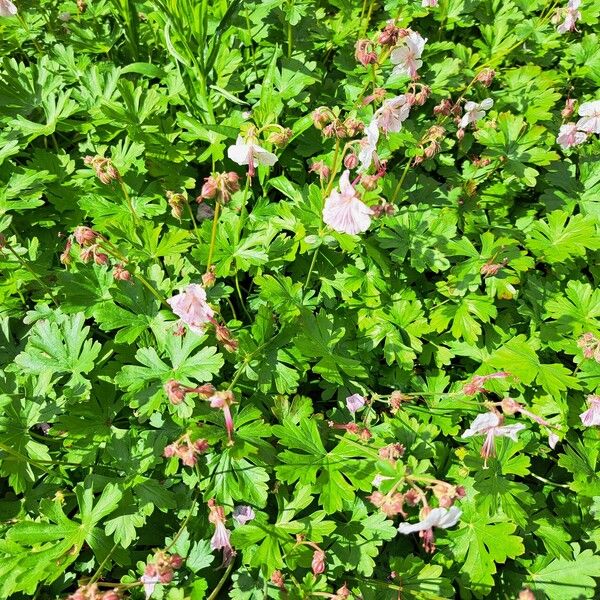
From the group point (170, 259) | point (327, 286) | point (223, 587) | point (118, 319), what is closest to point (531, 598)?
point (223, 587)

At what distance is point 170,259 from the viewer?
2.50 metres

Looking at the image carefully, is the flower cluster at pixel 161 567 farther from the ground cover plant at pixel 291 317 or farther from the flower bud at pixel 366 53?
the flower bud at pixel 366 53

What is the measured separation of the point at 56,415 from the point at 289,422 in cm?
92

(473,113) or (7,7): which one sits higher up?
(7,7)

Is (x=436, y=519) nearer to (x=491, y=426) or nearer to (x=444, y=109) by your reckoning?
(x=491, y=426)

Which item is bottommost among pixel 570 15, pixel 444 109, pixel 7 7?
pixel 444 109

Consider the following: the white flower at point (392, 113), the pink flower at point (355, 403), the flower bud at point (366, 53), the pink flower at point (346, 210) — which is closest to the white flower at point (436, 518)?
the pink flower at point (355, 403)

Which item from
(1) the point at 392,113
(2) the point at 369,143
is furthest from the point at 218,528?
(1) the point at 392,113

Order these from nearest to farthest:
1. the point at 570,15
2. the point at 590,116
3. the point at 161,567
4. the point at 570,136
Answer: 1. the point at 161,567
2. the point at 590,116
3. the point at 570,136
4. the point at 570,15

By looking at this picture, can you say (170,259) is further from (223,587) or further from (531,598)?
(531,598)

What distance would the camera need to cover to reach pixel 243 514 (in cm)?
207

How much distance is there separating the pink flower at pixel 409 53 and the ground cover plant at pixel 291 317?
0.04 ft

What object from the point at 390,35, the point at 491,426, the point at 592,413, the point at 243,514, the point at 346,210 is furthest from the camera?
the point at 390,35

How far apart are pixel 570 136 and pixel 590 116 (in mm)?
138
